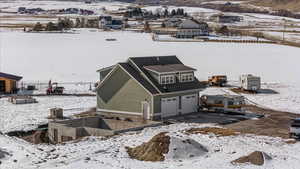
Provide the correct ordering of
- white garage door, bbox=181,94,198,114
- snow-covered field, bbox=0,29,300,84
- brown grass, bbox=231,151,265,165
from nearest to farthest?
brown grass, bbox=231,151,265,165
white garage door, bbox=181,94,198,114
snow-covered field, bbox=0,29,300,84

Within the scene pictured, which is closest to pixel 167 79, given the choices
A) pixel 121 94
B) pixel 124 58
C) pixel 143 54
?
pixel 121 94

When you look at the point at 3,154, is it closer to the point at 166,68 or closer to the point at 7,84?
the point at 166,68

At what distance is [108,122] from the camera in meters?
28.7

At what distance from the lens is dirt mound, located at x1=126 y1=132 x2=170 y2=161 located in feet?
67.1

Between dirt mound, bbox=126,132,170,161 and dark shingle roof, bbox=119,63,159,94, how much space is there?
6856mm

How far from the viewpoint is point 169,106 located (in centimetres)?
2889

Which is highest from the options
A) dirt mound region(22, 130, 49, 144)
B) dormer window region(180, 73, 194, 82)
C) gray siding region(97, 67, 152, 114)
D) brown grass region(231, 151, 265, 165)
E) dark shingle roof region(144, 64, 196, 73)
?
dark shingle roof region(144, 64, 196, 73)

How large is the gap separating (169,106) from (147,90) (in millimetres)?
1762

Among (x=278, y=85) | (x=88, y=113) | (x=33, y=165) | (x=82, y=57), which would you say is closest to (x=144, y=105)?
(x=88, y=113)

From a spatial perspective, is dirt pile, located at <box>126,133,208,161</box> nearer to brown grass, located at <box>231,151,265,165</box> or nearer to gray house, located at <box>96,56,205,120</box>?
brown grass, located at <box>231,151,265,165</box>

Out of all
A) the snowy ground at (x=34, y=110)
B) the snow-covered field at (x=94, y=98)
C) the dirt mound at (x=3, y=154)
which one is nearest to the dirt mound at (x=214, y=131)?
the snow-covered field at (x=94, y=98)

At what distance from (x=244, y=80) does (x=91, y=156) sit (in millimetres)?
20855

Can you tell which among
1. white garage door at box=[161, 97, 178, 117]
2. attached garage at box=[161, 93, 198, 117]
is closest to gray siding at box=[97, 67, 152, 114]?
white garage door at box=[161, 97, 178, 117]

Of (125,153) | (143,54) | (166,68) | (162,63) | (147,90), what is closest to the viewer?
(125,153)
